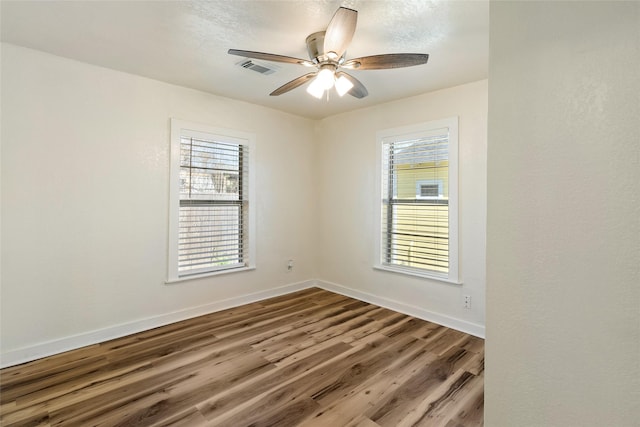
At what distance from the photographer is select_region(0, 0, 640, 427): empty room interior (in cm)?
94

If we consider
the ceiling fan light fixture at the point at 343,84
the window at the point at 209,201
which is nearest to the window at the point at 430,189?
the ceiling fan light fixture at the point at 343,84

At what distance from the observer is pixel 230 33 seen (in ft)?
7.30

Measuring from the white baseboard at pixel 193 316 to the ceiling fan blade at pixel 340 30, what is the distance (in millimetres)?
2821

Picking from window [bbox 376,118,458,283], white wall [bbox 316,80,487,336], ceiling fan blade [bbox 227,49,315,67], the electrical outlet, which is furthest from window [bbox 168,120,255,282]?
the electrical outlet

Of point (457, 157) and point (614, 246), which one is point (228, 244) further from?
point (614, 246)

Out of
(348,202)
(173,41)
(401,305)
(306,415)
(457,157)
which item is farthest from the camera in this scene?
(348,202)

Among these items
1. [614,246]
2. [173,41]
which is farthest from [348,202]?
[614,246]

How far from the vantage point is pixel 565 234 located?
Answer: 96 cm

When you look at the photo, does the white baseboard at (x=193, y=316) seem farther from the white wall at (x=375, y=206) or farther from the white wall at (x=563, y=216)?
the white wall at (x=563, y=216)

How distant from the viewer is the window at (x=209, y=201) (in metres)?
3.29

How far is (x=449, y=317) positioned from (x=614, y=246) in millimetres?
2638

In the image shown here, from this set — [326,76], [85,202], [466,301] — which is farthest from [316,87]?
[466,301]

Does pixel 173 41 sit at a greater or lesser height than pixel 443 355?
greater

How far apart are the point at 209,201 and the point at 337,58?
7.38ft
